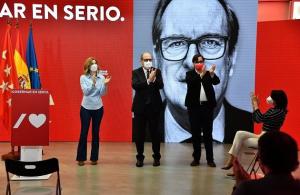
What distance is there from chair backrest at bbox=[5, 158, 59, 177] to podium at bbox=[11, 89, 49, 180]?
4.01ft

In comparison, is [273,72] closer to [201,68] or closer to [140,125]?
[201,68]

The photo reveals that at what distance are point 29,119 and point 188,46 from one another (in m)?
3.40

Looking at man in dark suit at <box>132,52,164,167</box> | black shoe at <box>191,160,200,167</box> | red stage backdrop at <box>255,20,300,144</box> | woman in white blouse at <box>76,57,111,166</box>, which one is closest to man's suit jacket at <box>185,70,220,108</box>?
man in dark suit at <box>132,52,164,167</box>

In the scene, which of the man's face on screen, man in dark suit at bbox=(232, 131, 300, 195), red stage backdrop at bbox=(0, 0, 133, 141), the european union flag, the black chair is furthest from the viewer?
the man's face on screen

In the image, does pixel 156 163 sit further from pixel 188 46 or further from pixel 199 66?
pixel 188 46

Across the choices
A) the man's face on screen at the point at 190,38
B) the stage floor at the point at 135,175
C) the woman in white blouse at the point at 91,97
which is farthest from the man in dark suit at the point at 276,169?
the man's face on screen at the point at 190,38

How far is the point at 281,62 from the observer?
23.3 ft

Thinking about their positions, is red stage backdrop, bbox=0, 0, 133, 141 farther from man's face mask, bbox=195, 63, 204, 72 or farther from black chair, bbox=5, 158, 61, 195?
black chair, bbox=5, 158, 61, 195

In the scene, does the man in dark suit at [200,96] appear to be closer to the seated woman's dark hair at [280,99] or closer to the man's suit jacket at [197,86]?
the man's suit jacket at [197,86]

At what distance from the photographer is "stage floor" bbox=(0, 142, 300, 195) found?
4477 millimetres

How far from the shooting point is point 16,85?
618 cm

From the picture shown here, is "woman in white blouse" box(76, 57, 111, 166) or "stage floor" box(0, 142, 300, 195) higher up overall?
"woman in white blouse" box(76, 57, 111, 166)

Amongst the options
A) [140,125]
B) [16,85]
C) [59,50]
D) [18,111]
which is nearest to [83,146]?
[140,125]

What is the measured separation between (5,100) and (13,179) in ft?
5.80
